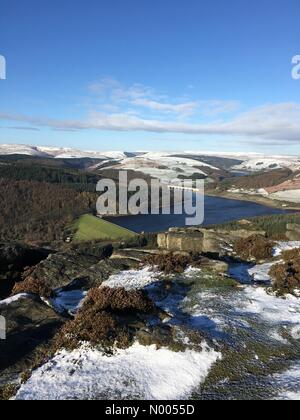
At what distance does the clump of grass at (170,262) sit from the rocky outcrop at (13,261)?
596 centimetres

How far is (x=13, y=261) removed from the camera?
18.6m

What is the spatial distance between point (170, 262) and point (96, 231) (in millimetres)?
84226

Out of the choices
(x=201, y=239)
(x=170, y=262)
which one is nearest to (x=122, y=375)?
(x=170, y=262)

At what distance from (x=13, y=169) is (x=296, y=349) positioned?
591 feet

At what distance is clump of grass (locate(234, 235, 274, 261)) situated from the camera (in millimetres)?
20078

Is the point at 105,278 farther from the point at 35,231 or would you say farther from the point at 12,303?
the point at 35,231

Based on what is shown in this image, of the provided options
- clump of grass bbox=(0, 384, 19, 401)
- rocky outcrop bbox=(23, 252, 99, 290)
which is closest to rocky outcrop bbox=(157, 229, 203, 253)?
rocky outcrop bbox=(23, 252, 99, 290)

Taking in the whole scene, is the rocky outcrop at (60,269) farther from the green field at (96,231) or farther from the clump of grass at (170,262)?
the green field at (96,231)

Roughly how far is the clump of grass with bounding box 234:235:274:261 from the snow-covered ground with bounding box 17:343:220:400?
460 inches

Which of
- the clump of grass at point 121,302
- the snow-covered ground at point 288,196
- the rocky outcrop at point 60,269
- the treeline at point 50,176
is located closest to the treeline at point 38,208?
the treeline at point 50,176

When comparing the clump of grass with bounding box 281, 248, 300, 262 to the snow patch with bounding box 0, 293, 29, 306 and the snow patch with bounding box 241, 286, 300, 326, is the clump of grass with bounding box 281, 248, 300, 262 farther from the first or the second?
the snow patch with bounding box 0, 293, 29, 306

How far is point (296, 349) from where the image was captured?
9719 mm

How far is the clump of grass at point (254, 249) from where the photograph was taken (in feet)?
65.9
